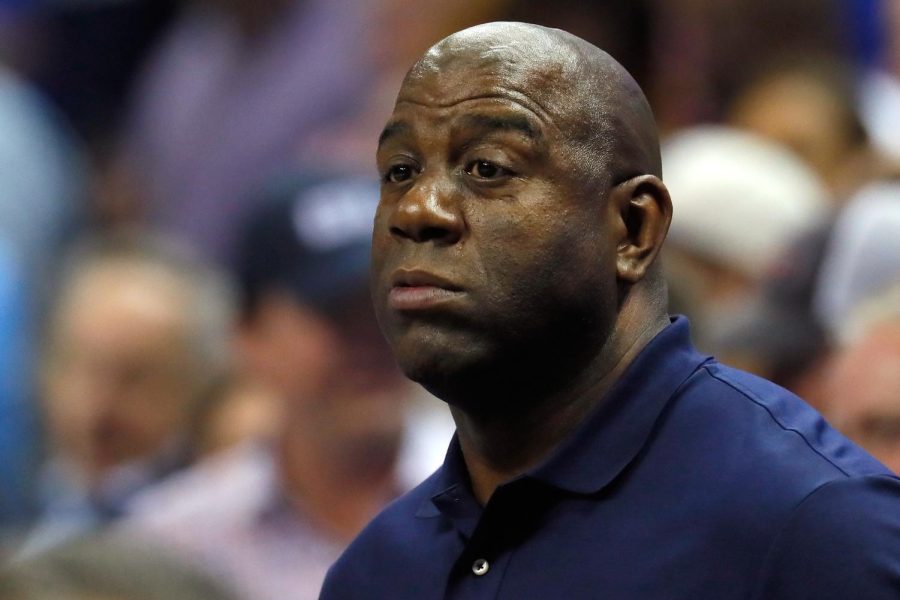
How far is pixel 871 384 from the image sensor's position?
12.9ft

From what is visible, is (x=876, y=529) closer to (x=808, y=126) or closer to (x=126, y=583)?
(x=126, y=583)

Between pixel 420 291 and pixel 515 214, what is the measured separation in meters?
0.16

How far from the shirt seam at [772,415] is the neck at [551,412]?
0.11 metres

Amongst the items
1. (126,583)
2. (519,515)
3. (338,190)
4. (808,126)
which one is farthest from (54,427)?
(519,515)

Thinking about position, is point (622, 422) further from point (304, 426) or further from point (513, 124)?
point (304, 426)

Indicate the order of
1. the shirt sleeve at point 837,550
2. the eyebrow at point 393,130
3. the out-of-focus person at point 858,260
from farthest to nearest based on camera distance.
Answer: the out-of-focus person at point 858,260, the eyebrow at point 393,130, the shirt sleeve at point 837,550

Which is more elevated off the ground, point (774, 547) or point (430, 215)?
point (430, 215)

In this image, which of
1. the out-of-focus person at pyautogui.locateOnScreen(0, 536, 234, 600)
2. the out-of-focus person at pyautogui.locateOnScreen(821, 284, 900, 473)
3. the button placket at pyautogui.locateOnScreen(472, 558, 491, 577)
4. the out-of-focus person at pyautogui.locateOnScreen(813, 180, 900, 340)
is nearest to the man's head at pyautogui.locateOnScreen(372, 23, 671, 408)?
the button placket at pyautogui.locateOnScreen(472, 558, 491, 577)

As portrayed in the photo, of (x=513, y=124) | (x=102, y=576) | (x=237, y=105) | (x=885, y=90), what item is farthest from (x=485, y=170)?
(x=237, y=105)

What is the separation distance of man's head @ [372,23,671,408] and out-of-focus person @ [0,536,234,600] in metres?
0.61

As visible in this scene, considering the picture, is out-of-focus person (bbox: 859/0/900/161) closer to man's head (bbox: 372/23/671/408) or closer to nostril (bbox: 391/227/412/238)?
man's head (bbox: 372/23/671/408)

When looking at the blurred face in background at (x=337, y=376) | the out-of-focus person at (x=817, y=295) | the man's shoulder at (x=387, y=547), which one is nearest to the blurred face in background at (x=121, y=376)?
the blurred face in background at (x=337, y=376)

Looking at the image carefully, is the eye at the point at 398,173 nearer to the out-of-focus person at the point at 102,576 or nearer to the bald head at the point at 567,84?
the bald head at the point at 567,84

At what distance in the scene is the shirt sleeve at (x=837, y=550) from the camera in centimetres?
196
